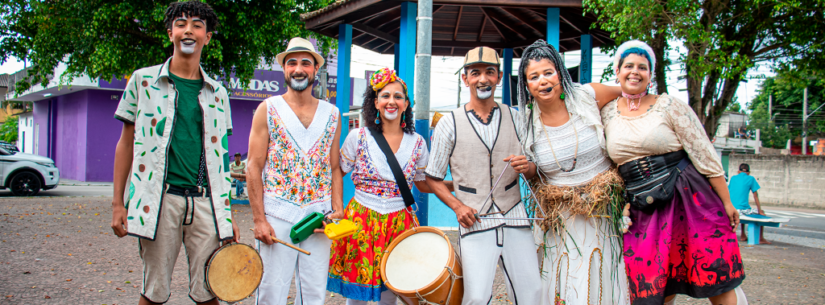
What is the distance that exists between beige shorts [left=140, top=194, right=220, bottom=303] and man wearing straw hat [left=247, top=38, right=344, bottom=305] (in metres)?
0.29

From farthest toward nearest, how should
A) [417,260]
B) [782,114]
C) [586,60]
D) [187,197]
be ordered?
1. [782,114]
2. [586,60]
3. [417,260]
4. [187,197]

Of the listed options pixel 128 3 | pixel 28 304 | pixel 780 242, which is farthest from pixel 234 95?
pixel 780 242

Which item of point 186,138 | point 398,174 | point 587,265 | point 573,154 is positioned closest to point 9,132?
point 186,138

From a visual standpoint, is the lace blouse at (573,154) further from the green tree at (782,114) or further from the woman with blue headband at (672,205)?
the green tree at (782,114)

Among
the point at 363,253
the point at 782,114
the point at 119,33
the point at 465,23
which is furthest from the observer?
the point at 782,114

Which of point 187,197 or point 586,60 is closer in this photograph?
point 187,197

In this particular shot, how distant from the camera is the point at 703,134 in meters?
2.92

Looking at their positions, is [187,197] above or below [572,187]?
below

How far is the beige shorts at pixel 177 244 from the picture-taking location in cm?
276

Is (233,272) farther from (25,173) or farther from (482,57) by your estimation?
(25,173)

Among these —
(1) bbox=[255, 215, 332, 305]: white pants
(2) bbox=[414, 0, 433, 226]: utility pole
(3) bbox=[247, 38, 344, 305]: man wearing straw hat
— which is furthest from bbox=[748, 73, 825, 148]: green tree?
(1) bbox=[255, 215, 332, 305]: white pants

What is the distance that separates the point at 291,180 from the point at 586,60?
7.23 m

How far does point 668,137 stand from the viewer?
2891 mm

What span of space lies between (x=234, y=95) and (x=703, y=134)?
2080 cm
